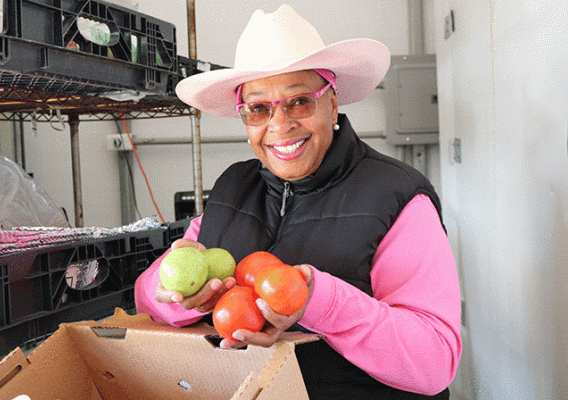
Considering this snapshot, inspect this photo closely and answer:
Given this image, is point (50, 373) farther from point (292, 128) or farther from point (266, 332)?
point (292, 128)

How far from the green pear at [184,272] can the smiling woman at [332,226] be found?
0.02 meters

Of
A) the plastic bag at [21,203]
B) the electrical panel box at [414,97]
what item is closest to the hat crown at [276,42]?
the plastic bag at [21,203]

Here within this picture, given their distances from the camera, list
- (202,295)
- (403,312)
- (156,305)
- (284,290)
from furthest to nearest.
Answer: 1. (156,305)
2. (403,312)
3. (202,295)
4. (284,290)

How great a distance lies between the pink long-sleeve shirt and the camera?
950mm

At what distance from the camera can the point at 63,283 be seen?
1.35m

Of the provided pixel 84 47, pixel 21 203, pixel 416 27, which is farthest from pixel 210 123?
pixel 84 47

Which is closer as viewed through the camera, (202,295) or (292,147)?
(202,295)

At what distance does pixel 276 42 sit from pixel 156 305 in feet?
2.43

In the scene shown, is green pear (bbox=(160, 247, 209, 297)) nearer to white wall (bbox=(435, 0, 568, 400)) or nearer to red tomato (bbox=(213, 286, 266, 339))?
red tomato (bbox=(213, 286, 266, 339))

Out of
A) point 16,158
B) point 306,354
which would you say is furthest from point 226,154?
point 306,354

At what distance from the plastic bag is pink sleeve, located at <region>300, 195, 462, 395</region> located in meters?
1.09

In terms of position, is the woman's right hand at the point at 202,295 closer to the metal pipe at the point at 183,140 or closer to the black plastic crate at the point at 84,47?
the black plastic crate at the point at 84,47

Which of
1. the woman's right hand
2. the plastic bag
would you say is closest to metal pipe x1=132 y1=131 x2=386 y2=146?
the plastic bag

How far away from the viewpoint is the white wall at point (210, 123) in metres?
3.18
